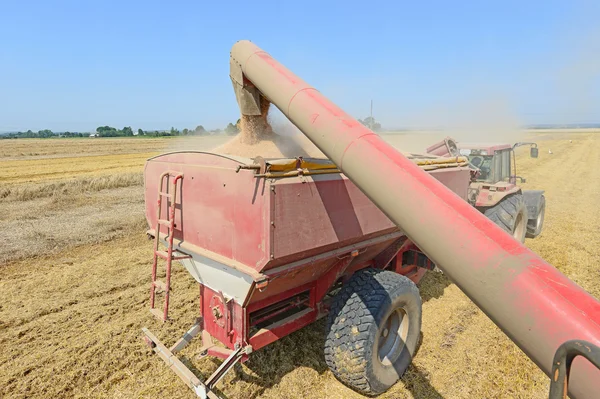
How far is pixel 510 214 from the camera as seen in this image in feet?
23.3

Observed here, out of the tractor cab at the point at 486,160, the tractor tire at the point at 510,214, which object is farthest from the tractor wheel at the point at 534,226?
the tractor cab at the point at 486,160

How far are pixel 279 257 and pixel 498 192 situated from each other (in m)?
5.76

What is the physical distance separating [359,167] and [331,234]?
1.24 metres

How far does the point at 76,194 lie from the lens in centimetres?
1388

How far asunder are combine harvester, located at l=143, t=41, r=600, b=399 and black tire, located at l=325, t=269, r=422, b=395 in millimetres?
13

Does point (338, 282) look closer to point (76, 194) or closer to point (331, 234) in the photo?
point (331, 234)

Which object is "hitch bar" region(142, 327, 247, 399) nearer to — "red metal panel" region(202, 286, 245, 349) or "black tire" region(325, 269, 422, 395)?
"red metal panel" region(202, 286, 245, 349)

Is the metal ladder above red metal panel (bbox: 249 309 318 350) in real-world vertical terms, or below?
above

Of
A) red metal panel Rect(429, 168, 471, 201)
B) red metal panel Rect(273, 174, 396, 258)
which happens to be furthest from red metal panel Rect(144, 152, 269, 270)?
red metal panel Rect(429, 168, 471, 201)

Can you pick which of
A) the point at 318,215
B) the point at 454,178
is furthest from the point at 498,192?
the point at 318,215

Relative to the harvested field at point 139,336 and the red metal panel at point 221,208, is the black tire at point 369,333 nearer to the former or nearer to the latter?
the harvested field at point 139,336

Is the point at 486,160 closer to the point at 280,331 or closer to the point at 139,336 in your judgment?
the point at 280,331

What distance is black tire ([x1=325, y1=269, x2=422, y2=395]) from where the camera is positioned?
11.4 feet

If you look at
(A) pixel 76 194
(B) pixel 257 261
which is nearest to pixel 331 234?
(B) pixel 257 261
